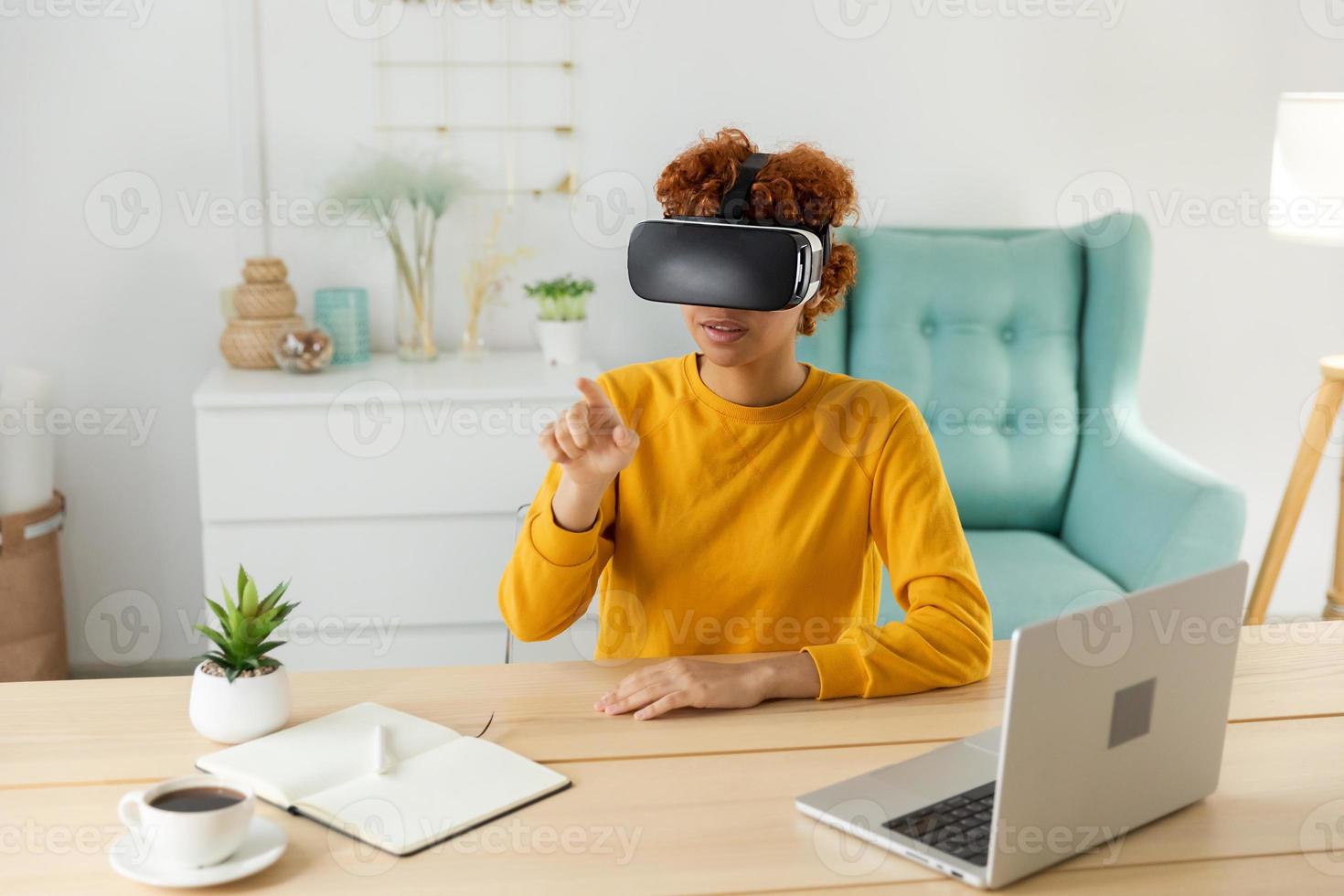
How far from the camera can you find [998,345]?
281 centimetres

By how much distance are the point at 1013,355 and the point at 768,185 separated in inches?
59.0

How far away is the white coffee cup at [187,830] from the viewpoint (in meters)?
0.95

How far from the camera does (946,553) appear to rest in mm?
1473

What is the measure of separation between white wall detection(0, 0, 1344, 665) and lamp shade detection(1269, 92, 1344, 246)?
18.3 inches

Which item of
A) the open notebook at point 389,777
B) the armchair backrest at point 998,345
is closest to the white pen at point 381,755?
the open notebook at point 389,777

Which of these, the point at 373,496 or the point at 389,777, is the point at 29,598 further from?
the point at 389,777

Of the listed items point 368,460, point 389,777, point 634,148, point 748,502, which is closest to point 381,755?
point 389,777

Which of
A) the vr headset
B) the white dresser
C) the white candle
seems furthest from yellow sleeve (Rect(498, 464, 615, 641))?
the white candle

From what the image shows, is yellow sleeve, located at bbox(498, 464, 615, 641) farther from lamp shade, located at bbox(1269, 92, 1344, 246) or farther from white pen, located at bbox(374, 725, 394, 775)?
lamp shade, located at bbox(1269, 92, 1344, 246)

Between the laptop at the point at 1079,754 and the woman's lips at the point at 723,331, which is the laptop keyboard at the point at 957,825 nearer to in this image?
the laptop at the point at 1079,754

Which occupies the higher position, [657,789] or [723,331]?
[723,331]

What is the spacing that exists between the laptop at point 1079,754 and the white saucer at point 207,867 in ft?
1.38

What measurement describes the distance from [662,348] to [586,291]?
286mm

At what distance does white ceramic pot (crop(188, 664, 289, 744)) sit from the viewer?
1.19m
